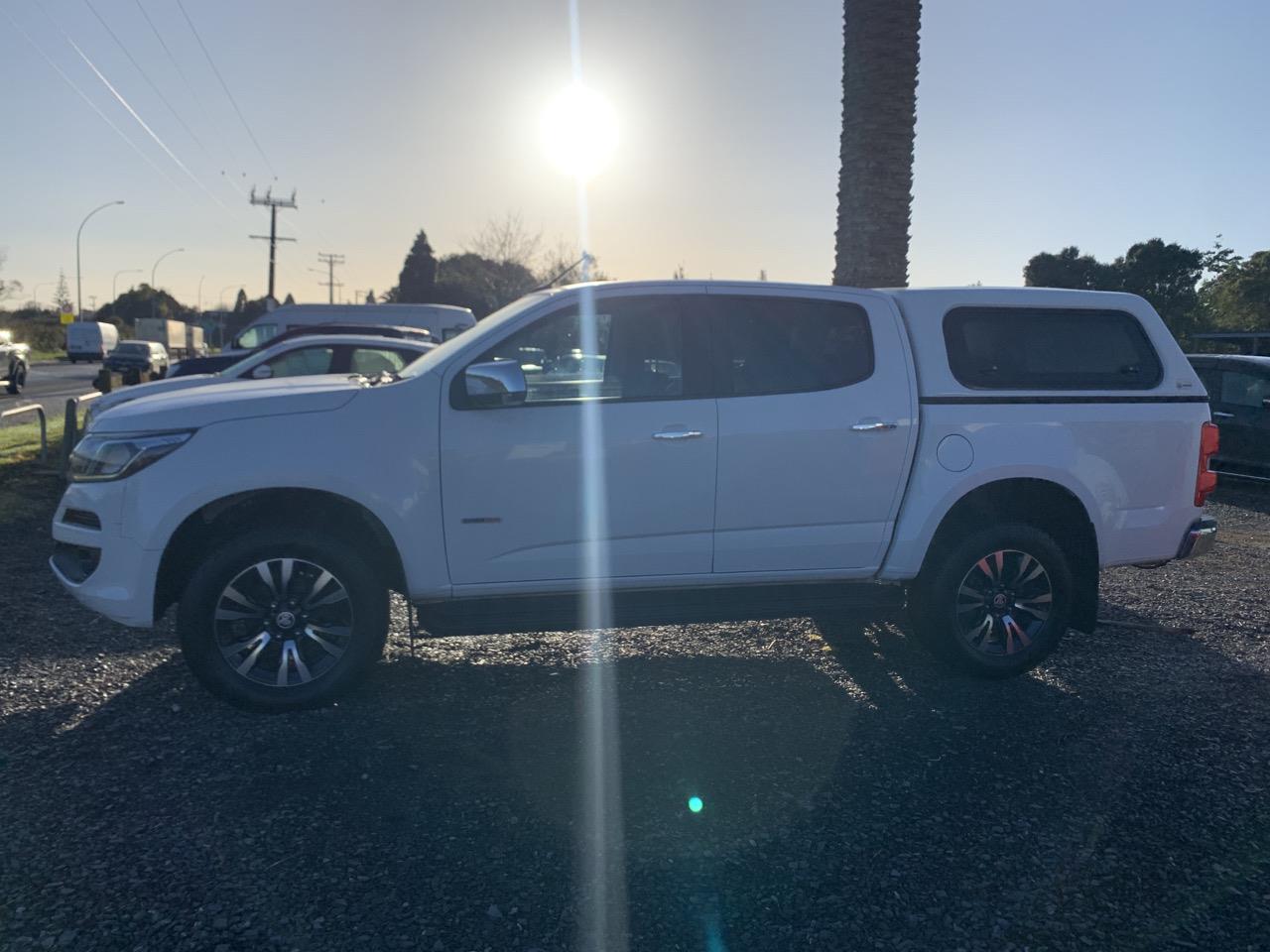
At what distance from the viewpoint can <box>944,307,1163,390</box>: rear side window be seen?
17.1 feet

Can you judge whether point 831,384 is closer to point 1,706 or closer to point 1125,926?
point 1125,926

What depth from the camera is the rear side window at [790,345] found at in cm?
493

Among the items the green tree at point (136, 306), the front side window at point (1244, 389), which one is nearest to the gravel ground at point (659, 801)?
the front side window at point (1244, 389)

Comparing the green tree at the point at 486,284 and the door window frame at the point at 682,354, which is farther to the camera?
the green tree at the point at 486,284

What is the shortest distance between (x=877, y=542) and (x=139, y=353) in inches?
1748

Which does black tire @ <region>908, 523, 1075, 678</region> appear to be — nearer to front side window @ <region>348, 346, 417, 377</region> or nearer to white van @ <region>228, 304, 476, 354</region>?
front side window @ <region>348, 346, 417, 377</region>

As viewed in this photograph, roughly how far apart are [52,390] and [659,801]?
33.0 meters

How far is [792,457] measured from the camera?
487 cm

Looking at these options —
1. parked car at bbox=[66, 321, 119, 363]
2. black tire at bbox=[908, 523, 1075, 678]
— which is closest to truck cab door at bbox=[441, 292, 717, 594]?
black tire at bbox=[908, 523, 1075, 678]

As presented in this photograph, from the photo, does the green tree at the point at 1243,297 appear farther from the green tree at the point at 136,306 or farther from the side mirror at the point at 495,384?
the green tree at the point at 136,306

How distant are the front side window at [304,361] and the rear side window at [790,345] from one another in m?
7.26

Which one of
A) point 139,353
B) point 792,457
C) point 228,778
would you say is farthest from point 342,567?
point 139,353

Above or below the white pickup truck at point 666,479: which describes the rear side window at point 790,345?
above

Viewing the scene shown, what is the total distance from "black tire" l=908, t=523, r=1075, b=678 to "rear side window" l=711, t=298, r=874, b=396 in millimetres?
1115
